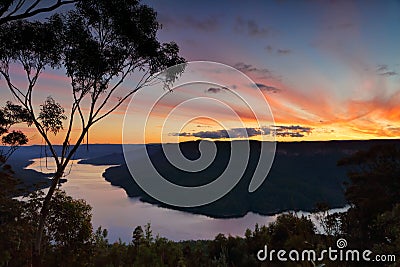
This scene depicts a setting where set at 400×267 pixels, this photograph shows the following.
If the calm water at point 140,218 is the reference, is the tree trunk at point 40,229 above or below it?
above

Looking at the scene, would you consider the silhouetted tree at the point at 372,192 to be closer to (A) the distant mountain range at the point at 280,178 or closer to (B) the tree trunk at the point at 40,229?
(A) the distant mountain range at the point at 280,178

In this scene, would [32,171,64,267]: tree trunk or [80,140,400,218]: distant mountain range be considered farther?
[80,140,400,218]: distant mountain range

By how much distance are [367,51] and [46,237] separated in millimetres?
8588

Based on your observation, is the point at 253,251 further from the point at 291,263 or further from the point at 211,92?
the point at 211,92

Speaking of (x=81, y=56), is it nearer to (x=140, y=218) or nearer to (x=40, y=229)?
(x=40, y=229)

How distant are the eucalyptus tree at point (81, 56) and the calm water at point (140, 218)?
10.6 meters

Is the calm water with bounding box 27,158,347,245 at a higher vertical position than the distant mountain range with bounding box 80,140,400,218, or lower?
lower

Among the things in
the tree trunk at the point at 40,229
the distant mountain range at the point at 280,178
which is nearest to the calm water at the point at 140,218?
the distant mountain range at the point at 280,178

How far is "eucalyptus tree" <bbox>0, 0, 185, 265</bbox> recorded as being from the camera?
666 cm

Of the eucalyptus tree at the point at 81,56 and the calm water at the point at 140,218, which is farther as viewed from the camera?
the calm water at the point at 140,218

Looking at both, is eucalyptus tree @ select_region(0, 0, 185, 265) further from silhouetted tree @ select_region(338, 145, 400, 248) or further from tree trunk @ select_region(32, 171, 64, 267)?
silhouetted tree @ select_region(338, 145, 400, 248)

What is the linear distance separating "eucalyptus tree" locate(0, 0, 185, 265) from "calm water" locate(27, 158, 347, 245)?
34.6 feet

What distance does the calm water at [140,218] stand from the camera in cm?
1969

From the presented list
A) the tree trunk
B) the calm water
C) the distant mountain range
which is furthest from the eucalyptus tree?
the calm water
